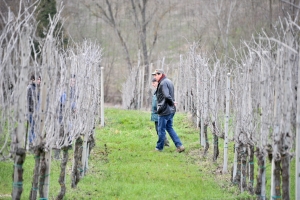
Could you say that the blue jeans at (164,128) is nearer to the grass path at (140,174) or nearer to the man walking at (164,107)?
the man walking at (164,107)

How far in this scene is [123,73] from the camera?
1500 inches

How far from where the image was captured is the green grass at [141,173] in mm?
9195

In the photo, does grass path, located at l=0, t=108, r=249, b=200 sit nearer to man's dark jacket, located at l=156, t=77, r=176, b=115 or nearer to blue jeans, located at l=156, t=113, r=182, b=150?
blue jeans, located at l=156, t=113, r=182, b=150

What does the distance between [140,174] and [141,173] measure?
0.08 meters

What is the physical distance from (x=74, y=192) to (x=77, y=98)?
1.57 metres

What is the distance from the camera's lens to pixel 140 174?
11.0 metres

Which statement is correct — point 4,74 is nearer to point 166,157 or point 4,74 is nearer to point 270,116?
point 270,116

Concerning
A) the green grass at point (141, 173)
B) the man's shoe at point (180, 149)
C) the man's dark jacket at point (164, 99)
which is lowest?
the green grass at point (141, 173)

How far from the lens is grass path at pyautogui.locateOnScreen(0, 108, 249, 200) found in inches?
362

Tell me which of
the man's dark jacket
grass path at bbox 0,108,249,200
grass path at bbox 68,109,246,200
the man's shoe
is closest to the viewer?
grass path at bbox 0,108,249,200

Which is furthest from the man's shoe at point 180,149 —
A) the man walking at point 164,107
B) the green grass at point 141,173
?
the green grass at point 141,173

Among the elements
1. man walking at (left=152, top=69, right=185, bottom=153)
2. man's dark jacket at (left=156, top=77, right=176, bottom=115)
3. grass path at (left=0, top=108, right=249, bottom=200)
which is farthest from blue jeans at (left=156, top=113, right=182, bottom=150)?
grass path at (left=0, top=108, right=249, bottom=200)

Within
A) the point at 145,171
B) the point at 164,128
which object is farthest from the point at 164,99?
the point at 145,171

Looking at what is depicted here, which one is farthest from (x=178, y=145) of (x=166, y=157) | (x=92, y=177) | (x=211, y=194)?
(x=211, y=194)
